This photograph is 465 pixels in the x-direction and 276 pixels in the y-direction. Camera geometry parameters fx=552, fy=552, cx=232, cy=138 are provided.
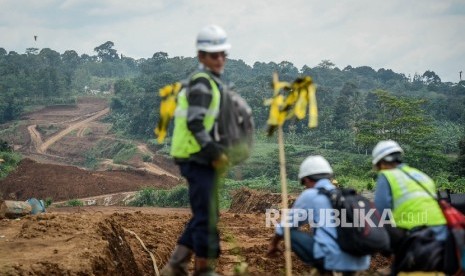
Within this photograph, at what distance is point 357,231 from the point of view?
3785 mm

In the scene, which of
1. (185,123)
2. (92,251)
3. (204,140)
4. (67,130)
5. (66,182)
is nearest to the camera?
(204,140)

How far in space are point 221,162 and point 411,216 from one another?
1.64m

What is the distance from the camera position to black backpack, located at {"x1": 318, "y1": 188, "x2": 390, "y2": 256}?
12.4 ft

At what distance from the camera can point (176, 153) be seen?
12.4ft

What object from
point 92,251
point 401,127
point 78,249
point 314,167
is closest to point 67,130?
point 401,127

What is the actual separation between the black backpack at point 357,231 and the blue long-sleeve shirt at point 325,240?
0.04 metres

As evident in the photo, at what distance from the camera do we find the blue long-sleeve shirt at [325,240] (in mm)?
3889

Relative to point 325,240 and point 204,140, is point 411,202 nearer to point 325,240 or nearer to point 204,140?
point 325,240

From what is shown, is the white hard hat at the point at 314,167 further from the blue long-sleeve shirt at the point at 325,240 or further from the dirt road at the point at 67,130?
the dirt road at the point at 67,130

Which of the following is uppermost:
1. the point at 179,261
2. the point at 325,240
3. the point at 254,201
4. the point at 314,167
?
the point at 314,167

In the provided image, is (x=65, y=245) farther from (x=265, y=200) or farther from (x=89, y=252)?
(x=265, y=200)

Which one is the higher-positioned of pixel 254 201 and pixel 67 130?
pixel 67 130

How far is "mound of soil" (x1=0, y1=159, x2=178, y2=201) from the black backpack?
2374 cm

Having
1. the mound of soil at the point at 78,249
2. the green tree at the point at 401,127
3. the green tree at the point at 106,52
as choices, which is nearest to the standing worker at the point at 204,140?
the mound of soil at the point at 78,249
